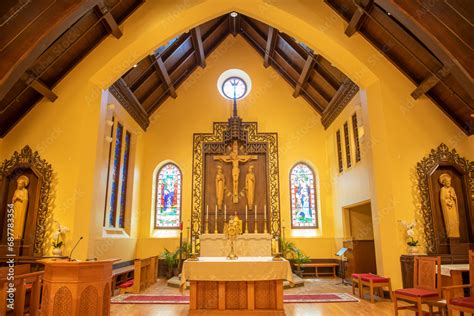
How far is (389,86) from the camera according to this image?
22.2 feet

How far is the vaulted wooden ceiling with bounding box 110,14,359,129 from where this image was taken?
8.56 meters

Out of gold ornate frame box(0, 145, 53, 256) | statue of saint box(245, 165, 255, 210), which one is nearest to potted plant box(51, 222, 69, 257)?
gold ornate frame box(0, 145, 53, 256)

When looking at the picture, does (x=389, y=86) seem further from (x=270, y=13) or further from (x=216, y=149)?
(x=216, y=149)

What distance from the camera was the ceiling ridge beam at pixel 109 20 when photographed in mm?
6074

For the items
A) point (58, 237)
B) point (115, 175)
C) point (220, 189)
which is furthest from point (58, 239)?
point (220, 189)

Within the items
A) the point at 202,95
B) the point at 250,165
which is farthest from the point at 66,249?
the point at 202,95

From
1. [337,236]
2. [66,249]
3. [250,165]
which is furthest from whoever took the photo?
[250,165]

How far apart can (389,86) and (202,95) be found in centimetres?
579

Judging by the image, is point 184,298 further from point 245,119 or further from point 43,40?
point 245,119

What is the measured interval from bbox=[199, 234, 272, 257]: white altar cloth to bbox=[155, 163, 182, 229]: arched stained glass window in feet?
4.88

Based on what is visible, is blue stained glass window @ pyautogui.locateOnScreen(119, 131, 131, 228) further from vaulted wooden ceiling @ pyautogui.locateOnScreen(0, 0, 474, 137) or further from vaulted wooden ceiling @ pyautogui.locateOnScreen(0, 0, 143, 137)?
vaulted wooden ceiling @ pyautogui.locateOnScreen(0, 0, 143, 137)

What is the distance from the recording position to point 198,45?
31.6ft

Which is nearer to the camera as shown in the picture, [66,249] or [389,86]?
[66,249]

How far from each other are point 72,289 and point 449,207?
6014mm
